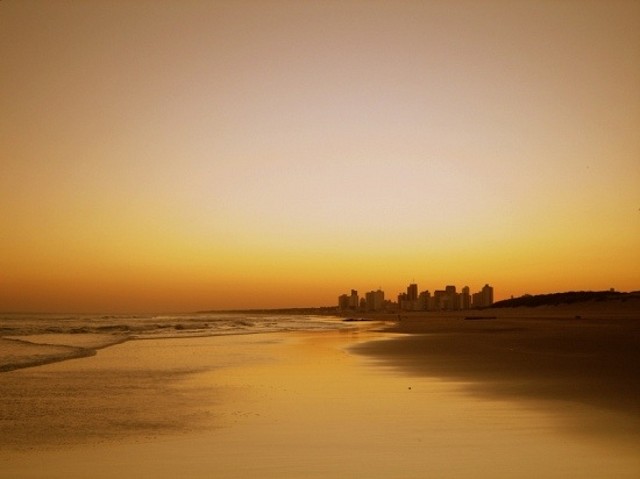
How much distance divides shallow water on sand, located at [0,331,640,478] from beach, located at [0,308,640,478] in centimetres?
Answer: 3

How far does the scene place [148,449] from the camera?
8.28m

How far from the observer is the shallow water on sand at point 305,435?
23.8ft

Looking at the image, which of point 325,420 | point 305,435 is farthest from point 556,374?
point 305,435

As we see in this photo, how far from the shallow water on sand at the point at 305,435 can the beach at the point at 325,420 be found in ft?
0.09

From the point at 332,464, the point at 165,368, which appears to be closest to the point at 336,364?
the point at 165,368

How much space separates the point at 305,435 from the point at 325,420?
3.77ft

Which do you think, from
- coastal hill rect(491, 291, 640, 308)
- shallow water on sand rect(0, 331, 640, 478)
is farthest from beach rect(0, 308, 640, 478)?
coastal hill rect(491, 291, 640, 308)

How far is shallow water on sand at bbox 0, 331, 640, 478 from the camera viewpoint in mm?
7258

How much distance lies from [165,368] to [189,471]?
11.8 m

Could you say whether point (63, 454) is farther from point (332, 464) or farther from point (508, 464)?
point (508, 464)

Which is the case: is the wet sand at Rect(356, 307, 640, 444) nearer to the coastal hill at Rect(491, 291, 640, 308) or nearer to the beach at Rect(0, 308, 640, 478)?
the beach at Rect(0, 308, 640, 478)

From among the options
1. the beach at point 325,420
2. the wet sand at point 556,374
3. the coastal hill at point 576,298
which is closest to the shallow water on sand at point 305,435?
the beach at point 325,420

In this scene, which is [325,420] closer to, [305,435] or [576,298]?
[305,435]

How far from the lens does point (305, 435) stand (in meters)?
8.91
